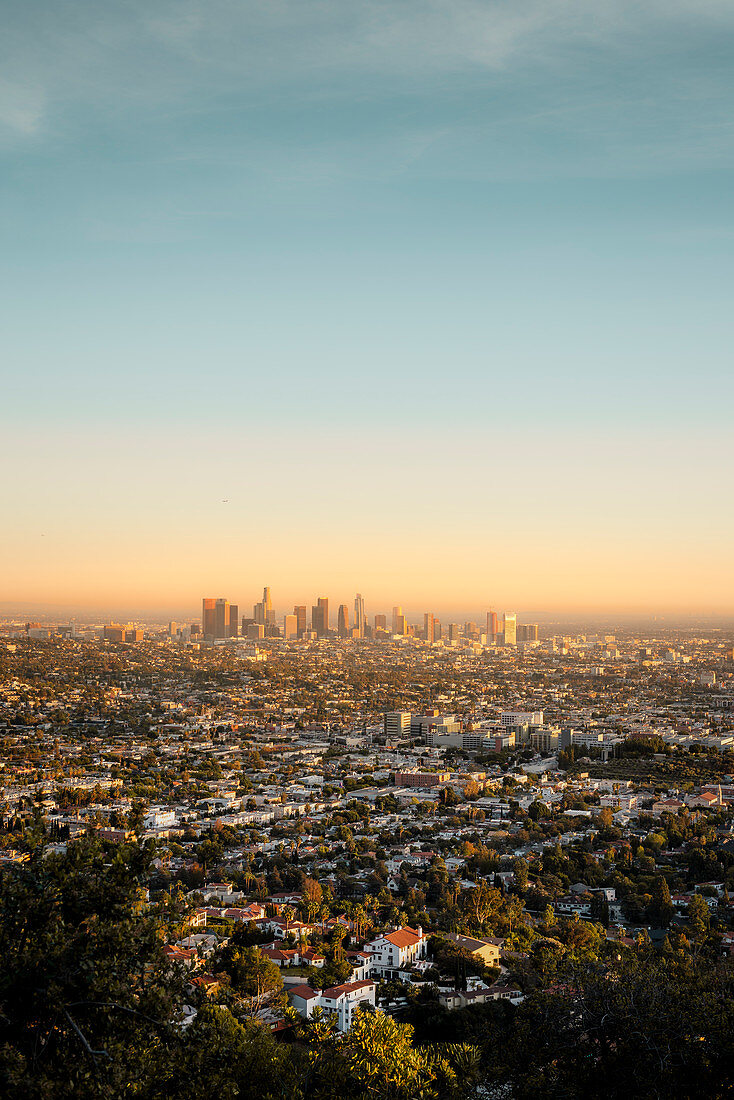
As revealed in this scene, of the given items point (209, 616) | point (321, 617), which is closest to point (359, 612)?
point (321, 617)

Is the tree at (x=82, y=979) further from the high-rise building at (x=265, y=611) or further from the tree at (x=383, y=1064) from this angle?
the high-rise building at (x=265, y=611)

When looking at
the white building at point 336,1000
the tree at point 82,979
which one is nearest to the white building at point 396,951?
the white building at point 336,1000

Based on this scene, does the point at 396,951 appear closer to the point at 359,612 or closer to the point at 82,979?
the point at 82,979

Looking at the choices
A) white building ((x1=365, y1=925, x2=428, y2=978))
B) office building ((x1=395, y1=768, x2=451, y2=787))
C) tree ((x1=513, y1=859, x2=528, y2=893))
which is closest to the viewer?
white building ((x1=365, y1=925, x2=428, y2=978))

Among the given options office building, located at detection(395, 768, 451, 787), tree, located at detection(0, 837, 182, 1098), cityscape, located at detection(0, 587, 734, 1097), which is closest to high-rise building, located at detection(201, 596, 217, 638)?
cityscape, located at detection(0, 587, 734, 1097)

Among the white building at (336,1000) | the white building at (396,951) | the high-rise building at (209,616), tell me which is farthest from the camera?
the high-rise building at (209,616)

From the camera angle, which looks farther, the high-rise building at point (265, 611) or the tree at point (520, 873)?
the high-rise building at point (265, 611)

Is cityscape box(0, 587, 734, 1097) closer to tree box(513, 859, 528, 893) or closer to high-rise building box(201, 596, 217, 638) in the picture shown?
tree box(513, 859, 528, 893)

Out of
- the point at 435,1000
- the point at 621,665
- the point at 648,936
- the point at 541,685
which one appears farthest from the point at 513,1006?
the point at 621,665

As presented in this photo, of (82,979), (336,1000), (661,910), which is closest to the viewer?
(82,979)

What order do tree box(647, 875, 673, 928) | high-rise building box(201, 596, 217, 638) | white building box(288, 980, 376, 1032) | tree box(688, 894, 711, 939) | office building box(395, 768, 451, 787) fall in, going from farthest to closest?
high-rise building box(201, 596, 217, 638)
office building box(395, 768, 451, 787)
tree box(647, 875, 673, 928)
tree box(688, 894, 711, 939)
white building box(288, 980, 376, 1032)

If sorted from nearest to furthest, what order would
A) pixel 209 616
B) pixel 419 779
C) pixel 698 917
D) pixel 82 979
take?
pixel 82 979, pixel 698 917, pixel 419 779, pixel 209 616
